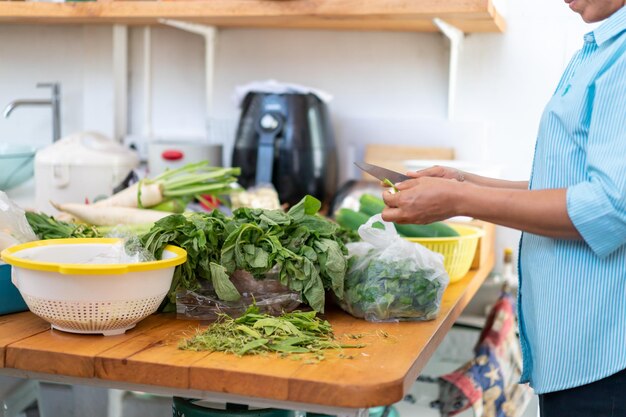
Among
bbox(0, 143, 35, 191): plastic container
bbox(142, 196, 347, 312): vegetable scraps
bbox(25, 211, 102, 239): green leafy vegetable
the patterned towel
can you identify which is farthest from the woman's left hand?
bbox(0, 143, 35, 191): plastic container

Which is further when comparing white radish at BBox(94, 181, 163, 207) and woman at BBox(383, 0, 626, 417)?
white radish at BBox(94, 181, 163, 207)

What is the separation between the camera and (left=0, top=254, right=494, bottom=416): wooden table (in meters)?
1.18

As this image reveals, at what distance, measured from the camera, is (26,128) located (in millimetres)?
3357

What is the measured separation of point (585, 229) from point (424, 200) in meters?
0.24

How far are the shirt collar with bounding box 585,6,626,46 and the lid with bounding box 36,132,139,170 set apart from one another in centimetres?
170

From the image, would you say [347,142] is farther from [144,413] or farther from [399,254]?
[399,254]

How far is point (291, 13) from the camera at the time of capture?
245 centimetres

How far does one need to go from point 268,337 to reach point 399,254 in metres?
0.35

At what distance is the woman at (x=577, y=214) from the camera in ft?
4.00

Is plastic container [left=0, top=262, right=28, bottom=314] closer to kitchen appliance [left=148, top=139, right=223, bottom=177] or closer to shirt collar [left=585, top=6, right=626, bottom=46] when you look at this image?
shirt collar [left=585, top=6, right=626, bottom=46]

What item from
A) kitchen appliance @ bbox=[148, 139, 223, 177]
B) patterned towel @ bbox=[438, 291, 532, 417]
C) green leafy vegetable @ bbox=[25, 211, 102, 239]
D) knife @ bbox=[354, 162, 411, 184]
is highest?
knife @ bbox=[354, 162, 411, 184]

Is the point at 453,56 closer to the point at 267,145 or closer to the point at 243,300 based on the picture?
the point at 267,145

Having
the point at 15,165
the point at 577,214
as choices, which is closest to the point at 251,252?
the point at 577,214

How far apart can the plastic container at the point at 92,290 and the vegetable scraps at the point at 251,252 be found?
0.08m
